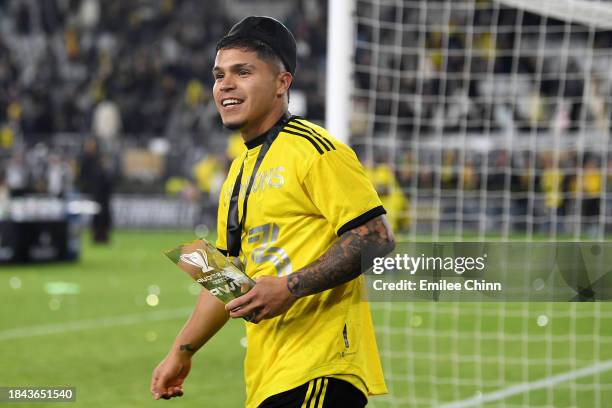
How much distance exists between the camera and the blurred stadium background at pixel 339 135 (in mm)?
7930

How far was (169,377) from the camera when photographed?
3719 millimetres

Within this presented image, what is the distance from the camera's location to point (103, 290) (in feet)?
44.4

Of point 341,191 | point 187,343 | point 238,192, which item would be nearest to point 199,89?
point 187,343

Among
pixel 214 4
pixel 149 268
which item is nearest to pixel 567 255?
pixel 149 268

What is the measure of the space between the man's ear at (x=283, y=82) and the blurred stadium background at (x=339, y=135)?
2.87m

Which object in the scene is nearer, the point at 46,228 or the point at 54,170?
the point at 46,228

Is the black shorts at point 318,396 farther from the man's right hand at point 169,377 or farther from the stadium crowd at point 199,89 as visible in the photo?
the stadium crowd at point 199,89

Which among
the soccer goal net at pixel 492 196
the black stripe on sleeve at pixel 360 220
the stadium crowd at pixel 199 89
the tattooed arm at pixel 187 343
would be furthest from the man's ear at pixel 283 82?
the stadium crowd at pixel 199 89

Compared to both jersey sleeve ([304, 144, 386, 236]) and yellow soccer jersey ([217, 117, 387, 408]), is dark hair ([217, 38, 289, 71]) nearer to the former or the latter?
yellow soccer jersey ([217, 117, 387, 408])

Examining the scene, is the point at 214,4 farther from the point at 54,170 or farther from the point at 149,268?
the point at 149,268

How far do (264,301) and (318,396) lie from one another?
1.19 ft

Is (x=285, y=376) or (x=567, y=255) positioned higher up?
(x=567, y=255)

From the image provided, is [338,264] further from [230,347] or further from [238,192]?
[230,347]

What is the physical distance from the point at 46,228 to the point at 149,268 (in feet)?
6.49
